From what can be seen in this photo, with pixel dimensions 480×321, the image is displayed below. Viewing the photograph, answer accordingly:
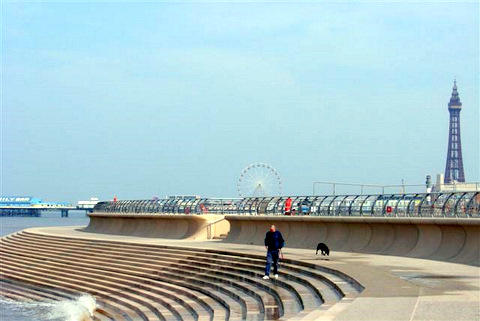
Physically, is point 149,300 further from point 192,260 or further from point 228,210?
point 228,210

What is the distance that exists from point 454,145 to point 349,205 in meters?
146

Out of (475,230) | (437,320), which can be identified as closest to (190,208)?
(475,230)

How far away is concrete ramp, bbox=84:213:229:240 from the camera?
35.0 metres

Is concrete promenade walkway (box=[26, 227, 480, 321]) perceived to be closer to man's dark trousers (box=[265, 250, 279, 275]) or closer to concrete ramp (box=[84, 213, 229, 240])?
man's dark trousers (box=[265, 250, 279, 275])

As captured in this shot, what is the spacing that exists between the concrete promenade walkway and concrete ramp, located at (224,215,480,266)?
66 cm

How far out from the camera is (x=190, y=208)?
38.8 metres

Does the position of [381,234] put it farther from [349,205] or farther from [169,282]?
[169,282]

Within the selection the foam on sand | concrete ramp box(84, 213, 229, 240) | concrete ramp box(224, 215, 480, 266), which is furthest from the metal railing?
the foam on sand

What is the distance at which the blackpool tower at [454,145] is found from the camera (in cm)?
15662

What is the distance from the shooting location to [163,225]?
1510 inches

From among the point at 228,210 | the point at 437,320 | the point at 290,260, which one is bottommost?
the point at 437,320

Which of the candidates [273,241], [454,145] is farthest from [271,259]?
[454,145]

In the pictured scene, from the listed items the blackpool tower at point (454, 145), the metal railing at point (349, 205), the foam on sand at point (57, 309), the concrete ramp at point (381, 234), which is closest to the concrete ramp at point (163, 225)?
the metal railing at point (349, 205)

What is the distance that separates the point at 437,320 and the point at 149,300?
1121 centimetres
